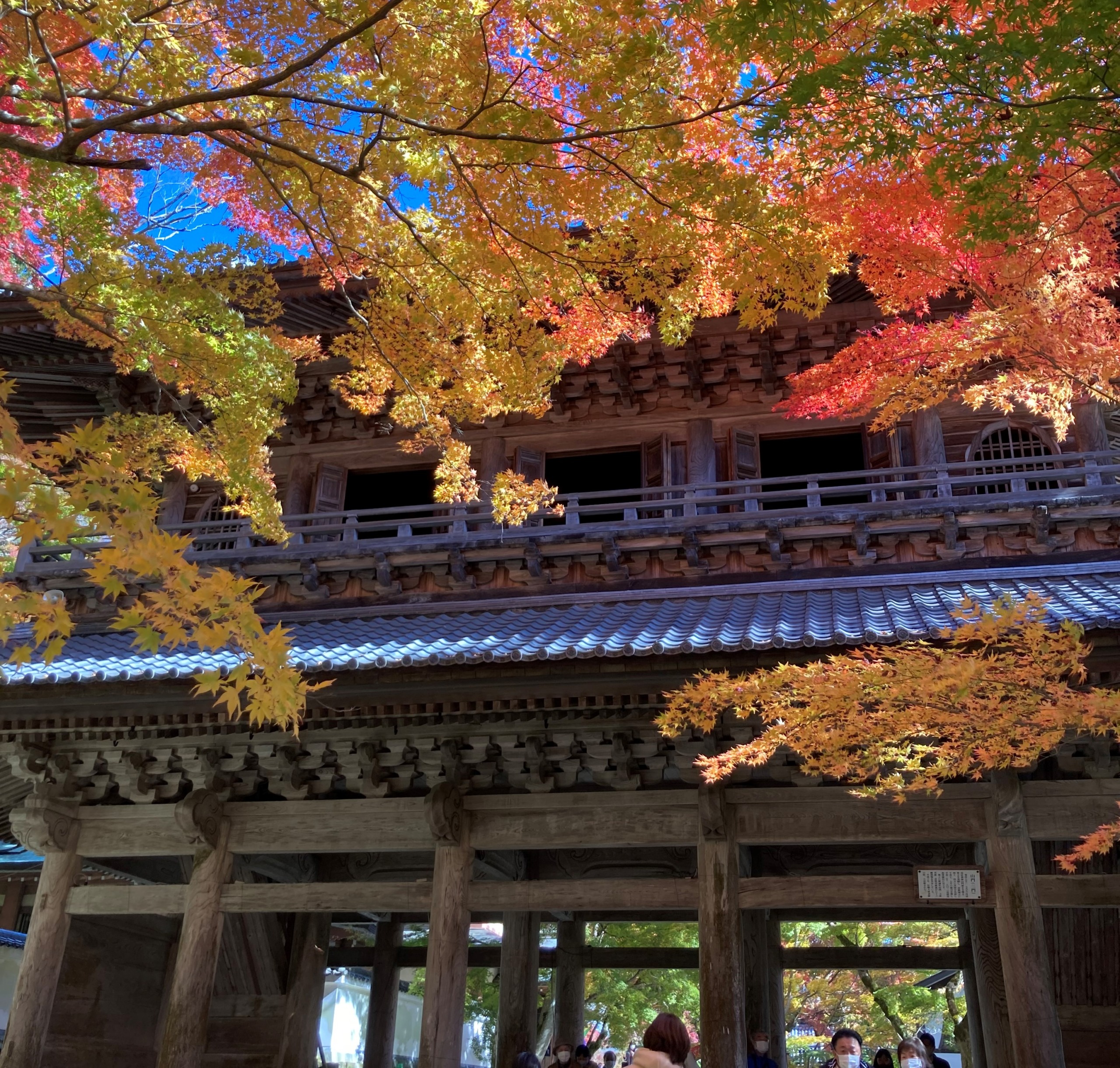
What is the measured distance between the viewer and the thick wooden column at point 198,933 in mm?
7828

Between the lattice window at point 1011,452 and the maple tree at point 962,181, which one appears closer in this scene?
the maple tree at point 962,181

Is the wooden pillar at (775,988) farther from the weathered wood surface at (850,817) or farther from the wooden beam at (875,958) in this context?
the weathered wood surface at (850,817)

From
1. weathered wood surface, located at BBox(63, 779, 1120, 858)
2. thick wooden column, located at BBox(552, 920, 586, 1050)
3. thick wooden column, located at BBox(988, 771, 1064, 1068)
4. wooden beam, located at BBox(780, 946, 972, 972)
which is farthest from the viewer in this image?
thick wooden column, located at BBox(552, 920, 586, 1050)

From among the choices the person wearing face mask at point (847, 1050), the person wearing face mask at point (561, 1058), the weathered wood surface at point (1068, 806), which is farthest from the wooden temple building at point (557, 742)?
the person wearing face mask at point (561, 1058)

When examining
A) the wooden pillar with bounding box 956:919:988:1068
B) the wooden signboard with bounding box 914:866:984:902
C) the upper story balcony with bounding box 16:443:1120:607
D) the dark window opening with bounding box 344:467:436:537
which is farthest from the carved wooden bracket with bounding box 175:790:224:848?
the wooden pillar with bounding box 956:919:988:1068

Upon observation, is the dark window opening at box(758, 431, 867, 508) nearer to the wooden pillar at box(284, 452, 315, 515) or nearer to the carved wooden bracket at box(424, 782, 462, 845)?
the carved wooden bracket at box(424, 782, 462, 845)

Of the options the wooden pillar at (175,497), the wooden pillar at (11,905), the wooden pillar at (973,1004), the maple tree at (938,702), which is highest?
the wooden pillar at (175,497)

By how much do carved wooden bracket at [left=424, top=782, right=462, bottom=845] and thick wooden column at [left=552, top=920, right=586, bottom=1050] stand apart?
16.0ft

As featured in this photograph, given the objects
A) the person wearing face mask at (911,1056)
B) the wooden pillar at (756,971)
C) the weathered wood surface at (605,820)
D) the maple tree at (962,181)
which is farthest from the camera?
the wooden pillar at (756,971)

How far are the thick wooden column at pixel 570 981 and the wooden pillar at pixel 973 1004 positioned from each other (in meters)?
4.38

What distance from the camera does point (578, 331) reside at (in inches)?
335

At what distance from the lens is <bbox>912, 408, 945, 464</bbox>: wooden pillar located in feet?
33.4

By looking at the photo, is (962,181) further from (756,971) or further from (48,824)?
(756,971)

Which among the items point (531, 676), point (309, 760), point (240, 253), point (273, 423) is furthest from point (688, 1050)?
point (240, 253)
